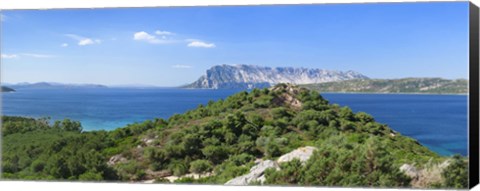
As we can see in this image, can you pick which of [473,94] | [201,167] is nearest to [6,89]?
[201,167]

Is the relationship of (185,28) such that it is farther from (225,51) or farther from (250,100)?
(250,100)

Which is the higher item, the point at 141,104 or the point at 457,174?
the point at 141,104

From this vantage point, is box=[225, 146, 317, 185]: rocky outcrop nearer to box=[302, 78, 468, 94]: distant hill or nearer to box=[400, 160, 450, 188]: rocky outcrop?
box=[302, 78, 468, 94]: distant hill

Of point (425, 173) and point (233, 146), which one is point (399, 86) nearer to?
point (425, 173)

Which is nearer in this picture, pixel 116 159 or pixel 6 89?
pixel 116 159

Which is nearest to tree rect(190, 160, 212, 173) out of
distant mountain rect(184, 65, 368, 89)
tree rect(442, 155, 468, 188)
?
distant mountain rect(184, 65, 368, 89)

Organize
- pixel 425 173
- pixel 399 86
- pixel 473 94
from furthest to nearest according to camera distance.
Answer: pixel 399 86 < pixel 425 173 < pixel 473 94

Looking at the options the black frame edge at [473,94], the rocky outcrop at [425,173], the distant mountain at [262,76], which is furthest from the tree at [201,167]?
the black frame edge at [473,94]
